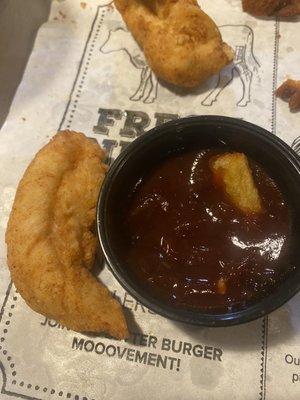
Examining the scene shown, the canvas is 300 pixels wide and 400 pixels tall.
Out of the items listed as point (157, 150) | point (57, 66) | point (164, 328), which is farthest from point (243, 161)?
point (57, 66)

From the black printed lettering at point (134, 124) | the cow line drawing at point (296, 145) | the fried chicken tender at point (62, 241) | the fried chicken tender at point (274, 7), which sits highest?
the fried chicken tender at point (274, 7)

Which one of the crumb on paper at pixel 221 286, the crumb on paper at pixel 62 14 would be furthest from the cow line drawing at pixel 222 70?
the crumb on paper at pixel 221 286

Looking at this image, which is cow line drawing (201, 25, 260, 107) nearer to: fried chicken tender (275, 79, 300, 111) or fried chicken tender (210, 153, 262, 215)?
fried chicken tender (275, 79, 300, 111)

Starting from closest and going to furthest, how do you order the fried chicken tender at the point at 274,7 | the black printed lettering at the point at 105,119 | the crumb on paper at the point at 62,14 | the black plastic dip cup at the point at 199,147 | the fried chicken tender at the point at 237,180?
the black plastic dip cup at the point at 199,147 → the fried chicken tender at the point at 237,180 → the black printed lettering at the point at 105,119 → the fried chicken tender at the point at 274,7 → the crumb on paper at the point at 62,14

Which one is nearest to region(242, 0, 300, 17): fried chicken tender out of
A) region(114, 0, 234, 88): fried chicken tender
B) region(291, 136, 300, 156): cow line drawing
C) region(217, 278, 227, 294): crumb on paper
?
region(114, 0, 234, 88): fried chicken tender

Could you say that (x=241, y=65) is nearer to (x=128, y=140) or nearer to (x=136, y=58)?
(x=136, y=58)

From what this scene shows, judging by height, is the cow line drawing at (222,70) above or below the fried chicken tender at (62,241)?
above

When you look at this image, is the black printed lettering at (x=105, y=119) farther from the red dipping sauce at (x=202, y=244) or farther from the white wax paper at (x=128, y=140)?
the red dipping sauce at (x=202, y=244)
